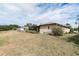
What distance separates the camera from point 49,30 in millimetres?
2615

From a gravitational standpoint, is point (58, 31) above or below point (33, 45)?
above

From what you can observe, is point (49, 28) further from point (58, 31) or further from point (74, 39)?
point (74, 39)

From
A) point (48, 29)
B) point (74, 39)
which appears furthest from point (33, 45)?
point (74, 39)

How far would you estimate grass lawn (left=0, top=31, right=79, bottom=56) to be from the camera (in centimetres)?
254

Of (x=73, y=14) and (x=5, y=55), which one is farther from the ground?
(x=73, y=14)

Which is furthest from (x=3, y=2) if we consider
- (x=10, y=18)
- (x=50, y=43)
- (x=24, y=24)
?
(x=50, y=43)

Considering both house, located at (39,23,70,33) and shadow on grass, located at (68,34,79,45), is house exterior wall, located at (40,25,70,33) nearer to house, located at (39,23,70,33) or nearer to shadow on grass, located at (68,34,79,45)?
house, located at (39,23,70,33)

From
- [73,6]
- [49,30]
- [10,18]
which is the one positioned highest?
[73,6]

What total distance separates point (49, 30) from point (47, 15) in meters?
Result: 0.22

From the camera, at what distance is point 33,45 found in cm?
258

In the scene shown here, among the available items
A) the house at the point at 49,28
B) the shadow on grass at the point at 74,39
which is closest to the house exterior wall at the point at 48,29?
the house at the point at 49,28

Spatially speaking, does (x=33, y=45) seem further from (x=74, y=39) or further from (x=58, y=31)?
(x=74, y=39)

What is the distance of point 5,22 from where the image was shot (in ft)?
8.36

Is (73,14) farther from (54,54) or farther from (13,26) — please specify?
(13,26)
